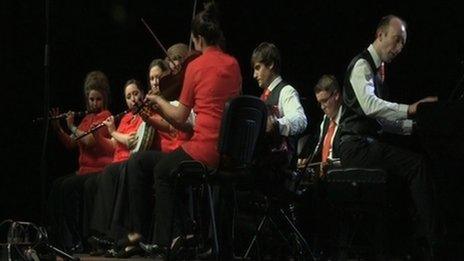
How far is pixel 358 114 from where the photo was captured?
3928 mm

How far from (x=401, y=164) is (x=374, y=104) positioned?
11.9 inches

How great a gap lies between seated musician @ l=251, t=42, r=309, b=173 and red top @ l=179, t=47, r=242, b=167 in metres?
0.36

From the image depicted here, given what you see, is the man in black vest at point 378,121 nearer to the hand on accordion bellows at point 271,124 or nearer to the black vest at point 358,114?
the black vest at point 358,114

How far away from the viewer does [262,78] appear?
4.57 metres

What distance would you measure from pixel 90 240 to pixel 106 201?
0.34 m

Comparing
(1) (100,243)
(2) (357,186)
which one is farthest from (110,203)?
(2) (357,186)

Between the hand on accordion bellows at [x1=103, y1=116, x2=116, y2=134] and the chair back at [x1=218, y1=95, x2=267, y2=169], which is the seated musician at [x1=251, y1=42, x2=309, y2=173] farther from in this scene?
the hand on accordion bellows at [x1=103, y1=116, x2=116, y2=134]

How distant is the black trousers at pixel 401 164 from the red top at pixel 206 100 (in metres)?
0.63

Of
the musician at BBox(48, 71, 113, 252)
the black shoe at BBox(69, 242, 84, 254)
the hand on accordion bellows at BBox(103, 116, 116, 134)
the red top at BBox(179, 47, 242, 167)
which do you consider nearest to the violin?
the red top at BBox(179, 47, 242, 167)

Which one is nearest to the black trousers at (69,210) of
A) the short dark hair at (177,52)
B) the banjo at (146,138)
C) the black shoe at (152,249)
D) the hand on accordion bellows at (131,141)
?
the hand on accordion bellows at (131,141)

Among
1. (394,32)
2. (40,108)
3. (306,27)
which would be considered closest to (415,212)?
(394,32)

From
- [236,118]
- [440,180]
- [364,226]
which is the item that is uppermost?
[236,118]

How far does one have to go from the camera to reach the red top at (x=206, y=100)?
12.2ft

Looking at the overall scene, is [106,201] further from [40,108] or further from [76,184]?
[40,108]
